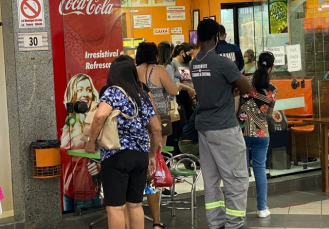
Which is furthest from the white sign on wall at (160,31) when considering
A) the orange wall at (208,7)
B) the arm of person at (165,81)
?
the arm of person at (165,81)

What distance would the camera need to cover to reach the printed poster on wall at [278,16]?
8492 millimetres

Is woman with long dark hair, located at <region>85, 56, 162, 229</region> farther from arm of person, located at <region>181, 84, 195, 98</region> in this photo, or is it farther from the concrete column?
arm of person, located at <region>181, 84, 195, 98</region>

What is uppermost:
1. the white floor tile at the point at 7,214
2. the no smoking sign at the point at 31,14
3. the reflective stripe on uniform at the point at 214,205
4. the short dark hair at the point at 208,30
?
the no smoking sign at the point at 31,14

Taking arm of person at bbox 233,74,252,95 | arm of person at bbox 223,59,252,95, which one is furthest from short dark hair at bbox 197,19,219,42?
arm of person at bbox 233,74,252,95

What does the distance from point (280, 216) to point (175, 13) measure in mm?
7388

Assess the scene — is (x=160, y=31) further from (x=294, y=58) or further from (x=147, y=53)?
(x=147, y=53)

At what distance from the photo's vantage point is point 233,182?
19.2 ft

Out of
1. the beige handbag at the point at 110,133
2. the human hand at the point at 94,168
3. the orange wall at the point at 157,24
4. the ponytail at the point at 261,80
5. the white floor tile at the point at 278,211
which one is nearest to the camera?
the beige handbag at the point at 110,133

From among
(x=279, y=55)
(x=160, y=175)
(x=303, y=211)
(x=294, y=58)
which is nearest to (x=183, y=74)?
(x=279, y=55)

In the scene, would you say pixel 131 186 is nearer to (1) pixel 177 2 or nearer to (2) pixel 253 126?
(2) pixel 253 126

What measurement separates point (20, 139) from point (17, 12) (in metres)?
1.21

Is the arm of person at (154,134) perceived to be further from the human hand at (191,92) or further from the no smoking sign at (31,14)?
the human hand at (191,92)

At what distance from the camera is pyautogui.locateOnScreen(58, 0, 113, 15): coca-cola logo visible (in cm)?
684

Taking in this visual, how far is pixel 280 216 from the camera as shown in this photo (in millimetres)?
7070
